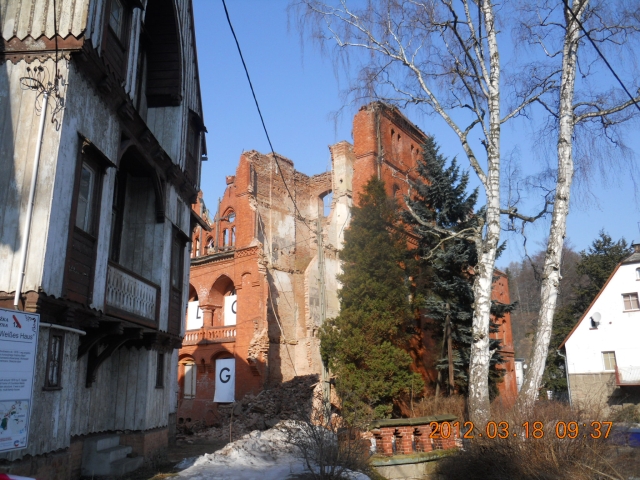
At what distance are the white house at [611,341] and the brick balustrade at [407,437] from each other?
19.8 metres

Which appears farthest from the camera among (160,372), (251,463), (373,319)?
(373,319)

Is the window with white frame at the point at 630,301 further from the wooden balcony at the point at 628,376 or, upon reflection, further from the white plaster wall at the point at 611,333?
the wooden balcony at the point at 628,376

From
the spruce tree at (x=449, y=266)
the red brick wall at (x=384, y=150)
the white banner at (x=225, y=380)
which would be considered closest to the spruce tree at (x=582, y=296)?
the red brick wall at (x=384, y=150)

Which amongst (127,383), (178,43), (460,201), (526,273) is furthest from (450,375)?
(526,273)

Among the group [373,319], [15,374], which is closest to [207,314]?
[373,319]

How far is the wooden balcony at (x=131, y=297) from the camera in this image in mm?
10219

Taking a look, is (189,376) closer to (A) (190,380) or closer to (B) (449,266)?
(A) (190,380)

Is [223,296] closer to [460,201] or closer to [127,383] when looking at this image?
[460,201]

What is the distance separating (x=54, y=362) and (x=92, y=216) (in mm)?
2672

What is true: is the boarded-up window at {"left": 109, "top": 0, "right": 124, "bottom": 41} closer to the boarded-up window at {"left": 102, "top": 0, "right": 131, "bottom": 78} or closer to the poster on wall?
the boarded-up window at {"left": 102, "top": 0, "right": 131, "bottom": 78}

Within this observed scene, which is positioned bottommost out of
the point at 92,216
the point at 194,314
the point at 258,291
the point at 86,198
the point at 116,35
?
the point at 92,216

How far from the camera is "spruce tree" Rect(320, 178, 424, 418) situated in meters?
18.7

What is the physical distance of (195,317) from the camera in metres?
31.6

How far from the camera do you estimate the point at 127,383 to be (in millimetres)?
12203
